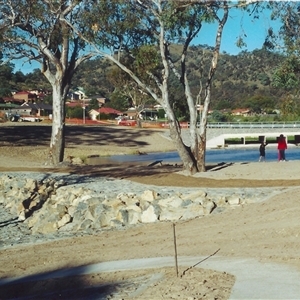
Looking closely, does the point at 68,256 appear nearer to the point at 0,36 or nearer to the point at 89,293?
the point at 89,293

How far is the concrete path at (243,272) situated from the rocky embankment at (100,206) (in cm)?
434

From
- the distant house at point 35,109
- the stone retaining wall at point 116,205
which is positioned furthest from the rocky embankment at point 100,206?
the distant house at point 35,109

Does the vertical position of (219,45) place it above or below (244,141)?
above

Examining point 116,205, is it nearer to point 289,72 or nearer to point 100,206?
point 100,206

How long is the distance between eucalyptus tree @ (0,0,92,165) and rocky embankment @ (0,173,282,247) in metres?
7.58

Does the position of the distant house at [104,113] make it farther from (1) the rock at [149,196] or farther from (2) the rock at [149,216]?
(2) the rock at [149,216]

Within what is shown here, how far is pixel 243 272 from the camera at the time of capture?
9328 mm

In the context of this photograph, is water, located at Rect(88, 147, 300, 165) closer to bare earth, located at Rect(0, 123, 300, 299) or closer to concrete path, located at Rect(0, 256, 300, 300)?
bare earth, located at Rect(0, 123, 300, 299)

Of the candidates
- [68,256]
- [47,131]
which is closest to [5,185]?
[68,256]

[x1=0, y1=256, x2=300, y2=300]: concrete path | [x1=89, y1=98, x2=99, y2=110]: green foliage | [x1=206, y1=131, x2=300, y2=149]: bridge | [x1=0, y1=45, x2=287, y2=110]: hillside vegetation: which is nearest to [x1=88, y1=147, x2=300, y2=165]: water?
[x1=206, y1=131, x2=300, y2=149]: bridge

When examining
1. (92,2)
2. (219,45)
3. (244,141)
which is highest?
(92,2)

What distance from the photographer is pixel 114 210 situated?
16.9 metres

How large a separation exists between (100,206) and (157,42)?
9.54 m

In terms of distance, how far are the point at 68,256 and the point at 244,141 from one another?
53.9 m
